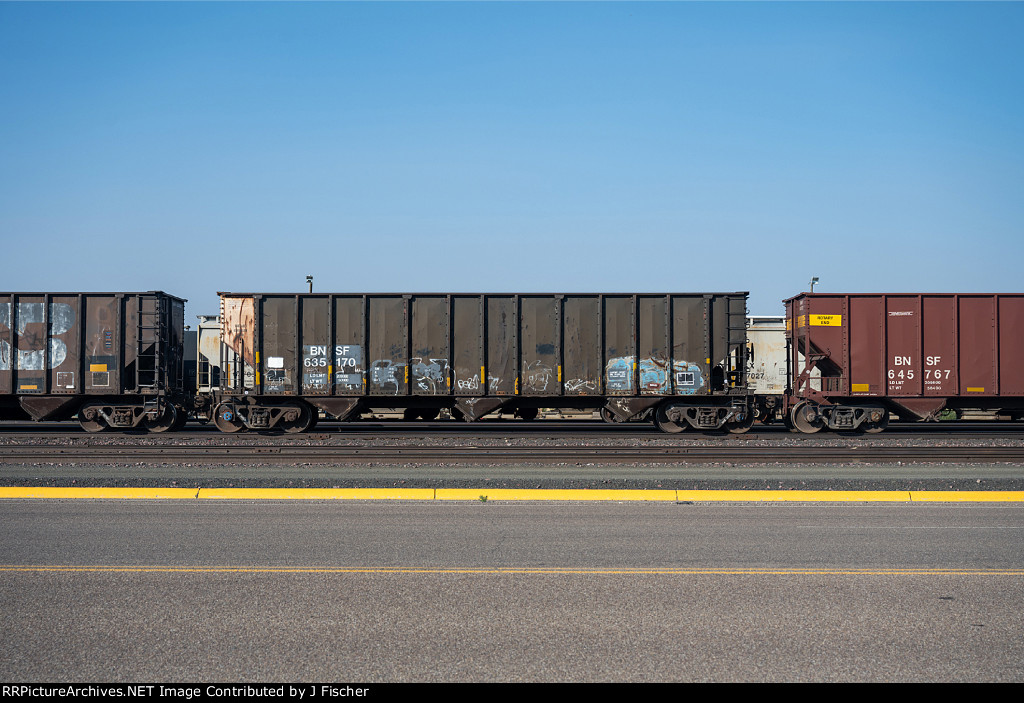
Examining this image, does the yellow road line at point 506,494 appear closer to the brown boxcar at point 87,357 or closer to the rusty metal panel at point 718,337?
the rusty metal panel at point 718,337

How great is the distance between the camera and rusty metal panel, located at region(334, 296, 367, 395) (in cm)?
1886

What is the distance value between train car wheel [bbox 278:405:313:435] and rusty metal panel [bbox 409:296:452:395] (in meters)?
2.92

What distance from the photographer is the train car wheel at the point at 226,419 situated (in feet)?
61.5

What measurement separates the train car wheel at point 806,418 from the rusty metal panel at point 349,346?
11.4 metres

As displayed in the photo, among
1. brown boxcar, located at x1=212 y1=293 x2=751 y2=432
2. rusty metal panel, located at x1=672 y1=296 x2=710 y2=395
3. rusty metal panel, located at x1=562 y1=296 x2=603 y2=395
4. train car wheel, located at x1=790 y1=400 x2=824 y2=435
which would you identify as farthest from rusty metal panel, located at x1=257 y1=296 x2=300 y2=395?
train car wheel, located at x1=790 y1=400 x2=824 y2=435

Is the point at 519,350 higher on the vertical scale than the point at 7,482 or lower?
higher

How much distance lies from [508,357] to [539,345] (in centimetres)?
88

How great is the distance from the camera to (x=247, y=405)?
18828 millimetres

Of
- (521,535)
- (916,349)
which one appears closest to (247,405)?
(521,535)

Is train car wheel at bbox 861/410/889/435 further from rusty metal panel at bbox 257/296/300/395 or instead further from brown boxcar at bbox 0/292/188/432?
brown boxcar at bbox 0/292/188/432
